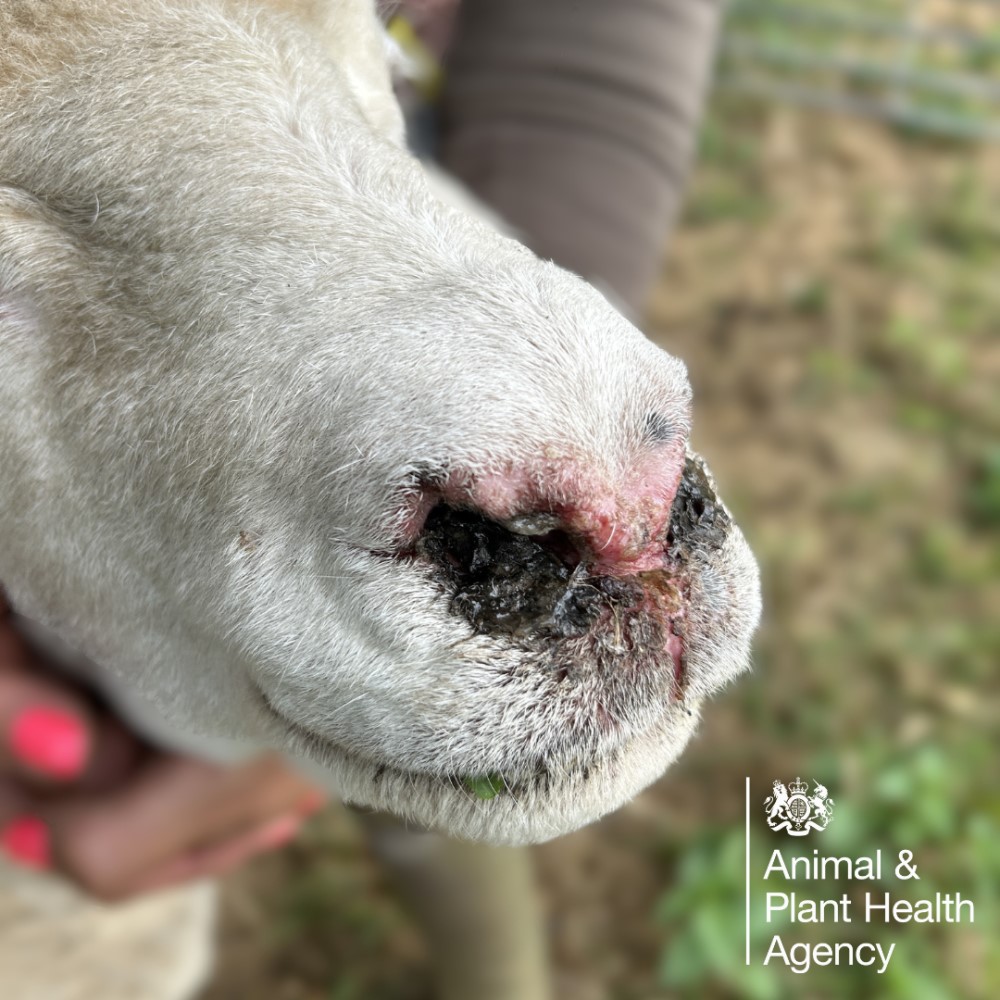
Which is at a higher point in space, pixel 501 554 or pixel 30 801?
pixel 501 554

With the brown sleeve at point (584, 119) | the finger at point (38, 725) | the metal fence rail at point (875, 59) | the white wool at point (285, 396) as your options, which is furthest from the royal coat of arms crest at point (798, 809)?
the metal fence rail at point (875, 59)

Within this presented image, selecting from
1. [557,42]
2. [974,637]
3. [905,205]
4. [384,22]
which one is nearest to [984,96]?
[905,205]

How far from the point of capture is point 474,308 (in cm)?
100

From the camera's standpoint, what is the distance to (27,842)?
2.09m

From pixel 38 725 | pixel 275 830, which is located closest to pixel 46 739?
pixel 38 725

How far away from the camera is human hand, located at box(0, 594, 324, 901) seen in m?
1.93

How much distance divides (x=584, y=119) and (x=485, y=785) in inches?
66.4

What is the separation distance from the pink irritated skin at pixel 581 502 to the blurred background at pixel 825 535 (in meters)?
1.82

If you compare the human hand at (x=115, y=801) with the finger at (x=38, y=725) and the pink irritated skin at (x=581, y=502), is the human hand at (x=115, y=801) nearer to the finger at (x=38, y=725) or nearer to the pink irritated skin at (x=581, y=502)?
the finger at (x=38, y=725)

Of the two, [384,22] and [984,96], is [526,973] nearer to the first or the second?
[384,22]

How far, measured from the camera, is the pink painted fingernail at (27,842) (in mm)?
2062

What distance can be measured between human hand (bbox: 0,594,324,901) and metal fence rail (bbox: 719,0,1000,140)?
3.84 meters

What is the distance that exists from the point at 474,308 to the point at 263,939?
8.11ft

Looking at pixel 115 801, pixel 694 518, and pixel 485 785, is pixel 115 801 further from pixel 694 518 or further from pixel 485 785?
pixel 694 518
